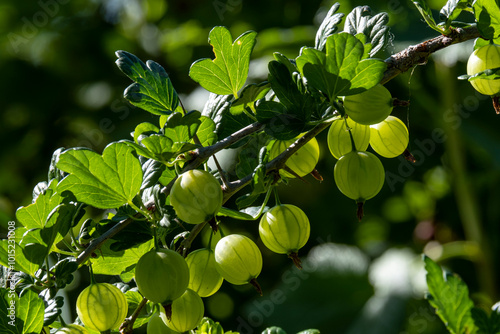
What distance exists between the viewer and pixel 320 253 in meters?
2.10

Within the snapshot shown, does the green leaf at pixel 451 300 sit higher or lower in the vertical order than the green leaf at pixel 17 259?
lower

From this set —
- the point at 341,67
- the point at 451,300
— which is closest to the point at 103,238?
the point at 341,67

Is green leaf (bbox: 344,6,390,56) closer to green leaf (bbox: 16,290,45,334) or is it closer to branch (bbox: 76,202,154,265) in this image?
branch (bbox: 76,202,154,265)

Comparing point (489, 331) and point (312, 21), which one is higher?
point (489, 331)

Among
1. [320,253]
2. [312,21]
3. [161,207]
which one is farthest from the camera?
[312,21]

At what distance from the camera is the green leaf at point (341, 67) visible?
509 millimetres

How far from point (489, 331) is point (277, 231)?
247 millimetres

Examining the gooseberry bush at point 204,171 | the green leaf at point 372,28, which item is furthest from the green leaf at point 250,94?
the green leaf at point 372,28

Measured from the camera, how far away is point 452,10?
56 centimetres

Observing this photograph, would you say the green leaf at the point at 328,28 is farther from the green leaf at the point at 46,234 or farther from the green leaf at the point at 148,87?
the green leaf at the point at 46,234

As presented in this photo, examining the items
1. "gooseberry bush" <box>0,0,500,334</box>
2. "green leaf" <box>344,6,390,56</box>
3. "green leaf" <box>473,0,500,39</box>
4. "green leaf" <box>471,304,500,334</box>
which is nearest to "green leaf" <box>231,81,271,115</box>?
"gooseberry bush" <box>0,0,500,334</box>

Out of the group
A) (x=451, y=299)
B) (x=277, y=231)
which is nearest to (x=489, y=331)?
(x=451, y=299)

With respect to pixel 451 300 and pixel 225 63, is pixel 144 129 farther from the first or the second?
pixel 451 300

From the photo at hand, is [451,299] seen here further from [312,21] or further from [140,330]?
[312,21]
